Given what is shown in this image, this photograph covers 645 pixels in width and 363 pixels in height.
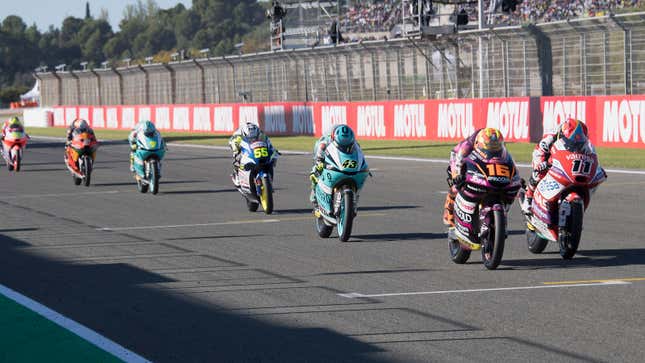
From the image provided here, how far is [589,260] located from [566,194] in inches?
25.6

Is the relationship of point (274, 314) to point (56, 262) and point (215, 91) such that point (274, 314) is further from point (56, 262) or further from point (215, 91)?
point (215, 91)

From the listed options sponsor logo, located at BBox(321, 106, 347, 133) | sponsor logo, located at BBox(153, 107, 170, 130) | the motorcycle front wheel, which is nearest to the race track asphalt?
the motorcycle front wheel

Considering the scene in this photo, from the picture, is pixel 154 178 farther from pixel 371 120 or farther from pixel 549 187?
pixel 371 120

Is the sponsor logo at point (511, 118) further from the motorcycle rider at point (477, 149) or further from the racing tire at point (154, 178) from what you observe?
the motorcycle rider at point (477, 149)

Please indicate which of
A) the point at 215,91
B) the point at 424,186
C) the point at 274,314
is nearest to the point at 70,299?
the point at 274,314

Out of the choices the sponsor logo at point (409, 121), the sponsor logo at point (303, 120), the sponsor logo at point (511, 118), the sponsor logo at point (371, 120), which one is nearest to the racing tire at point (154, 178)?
the sponsor logo at point (511, 118)

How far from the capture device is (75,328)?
26.3 ft

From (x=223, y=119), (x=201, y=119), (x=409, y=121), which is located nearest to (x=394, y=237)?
(x=409, y=121)

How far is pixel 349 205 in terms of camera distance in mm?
13086

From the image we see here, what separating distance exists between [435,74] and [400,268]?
89.3ft

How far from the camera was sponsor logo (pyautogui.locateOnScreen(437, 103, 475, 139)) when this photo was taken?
32062 mm

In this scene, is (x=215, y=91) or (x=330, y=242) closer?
(x=330, y=242)

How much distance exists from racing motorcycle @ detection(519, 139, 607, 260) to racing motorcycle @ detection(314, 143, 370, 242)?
2430mm

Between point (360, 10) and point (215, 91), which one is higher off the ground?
point (360, 10)
